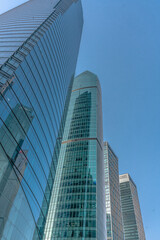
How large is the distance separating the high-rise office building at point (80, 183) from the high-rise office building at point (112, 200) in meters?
33.1

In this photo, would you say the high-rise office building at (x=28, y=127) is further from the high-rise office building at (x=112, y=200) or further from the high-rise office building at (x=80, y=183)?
the high-rise office building at (x=112, y=200)

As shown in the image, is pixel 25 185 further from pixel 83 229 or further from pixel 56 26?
pixel 83 229

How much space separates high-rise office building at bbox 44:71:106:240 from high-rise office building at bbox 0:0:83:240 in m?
45.4

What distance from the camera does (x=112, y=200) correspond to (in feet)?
446

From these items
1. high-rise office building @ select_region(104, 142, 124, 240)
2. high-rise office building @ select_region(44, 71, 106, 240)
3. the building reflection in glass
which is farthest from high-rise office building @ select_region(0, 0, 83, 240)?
high-rise office building @ select_region(104, 142, 124, 240)

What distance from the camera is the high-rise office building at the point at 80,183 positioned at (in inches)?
3238

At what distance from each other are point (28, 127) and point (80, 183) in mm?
68421

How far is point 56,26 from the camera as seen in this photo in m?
65.2

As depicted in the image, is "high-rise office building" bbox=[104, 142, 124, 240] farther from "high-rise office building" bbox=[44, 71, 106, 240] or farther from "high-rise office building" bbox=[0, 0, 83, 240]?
"high-rise office building" bbox=[0, 0, 83, 240]

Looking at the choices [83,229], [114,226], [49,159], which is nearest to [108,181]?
[114,226]

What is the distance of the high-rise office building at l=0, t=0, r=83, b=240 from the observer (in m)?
29.2

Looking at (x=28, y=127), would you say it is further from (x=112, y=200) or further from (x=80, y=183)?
(x=112, y=200)

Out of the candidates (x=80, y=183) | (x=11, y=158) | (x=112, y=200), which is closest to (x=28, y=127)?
(x=11, y=158)

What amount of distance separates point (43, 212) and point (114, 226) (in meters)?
99.2
